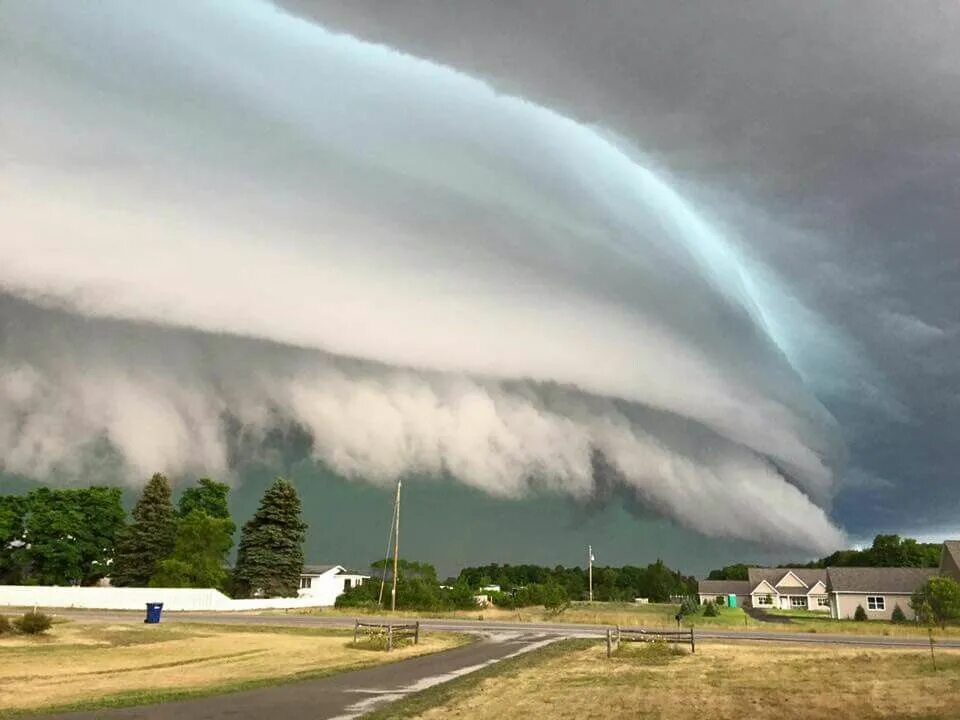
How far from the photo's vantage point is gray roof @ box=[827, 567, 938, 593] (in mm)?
94438

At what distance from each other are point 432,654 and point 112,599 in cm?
4670

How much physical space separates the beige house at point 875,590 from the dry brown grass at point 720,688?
67.0 metres

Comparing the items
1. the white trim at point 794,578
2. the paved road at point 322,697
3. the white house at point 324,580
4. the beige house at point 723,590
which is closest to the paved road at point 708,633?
the paved road at point 322,697

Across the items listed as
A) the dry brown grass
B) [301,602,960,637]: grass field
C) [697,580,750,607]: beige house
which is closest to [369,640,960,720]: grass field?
the dry brown grass

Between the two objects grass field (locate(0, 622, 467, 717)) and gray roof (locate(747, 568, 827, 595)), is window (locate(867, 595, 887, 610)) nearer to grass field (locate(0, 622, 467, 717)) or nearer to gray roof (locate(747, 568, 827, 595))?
gray roof (locate(747, 568, 827, 595))

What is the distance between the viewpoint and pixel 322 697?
2042 centimetres

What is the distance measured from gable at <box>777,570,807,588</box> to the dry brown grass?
95060mm

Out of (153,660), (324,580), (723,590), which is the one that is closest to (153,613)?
(153,660)

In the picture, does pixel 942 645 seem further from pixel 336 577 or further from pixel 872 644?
pixel 336 577

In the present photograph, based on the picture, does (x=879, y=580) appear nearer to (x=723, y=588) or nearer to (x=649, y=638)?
(x=723, y=588)

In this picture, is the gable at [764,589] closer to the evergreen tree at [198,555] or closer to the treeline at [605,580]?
the treeline at [605,580]

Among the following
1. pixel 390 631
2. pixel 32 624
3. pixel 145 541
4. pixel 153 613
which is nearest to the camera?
pixel 32 624

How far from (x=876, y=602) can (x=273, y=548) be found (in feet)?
242

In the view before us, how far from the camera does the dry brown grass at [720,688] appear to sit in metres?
18.6
